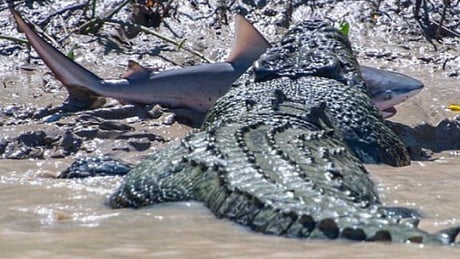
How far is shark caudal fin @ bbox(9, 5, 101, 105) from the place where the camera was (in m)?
6.81

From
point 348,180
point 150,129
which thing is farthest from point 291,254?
point 150,129

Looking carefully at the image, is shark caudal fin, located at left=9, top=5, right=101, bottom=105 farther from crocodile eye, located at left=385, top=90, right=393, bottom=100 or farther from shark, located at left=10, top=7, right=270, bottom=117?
Result: crocodile eye, located at left=385, top=90, right=393, bottom=100

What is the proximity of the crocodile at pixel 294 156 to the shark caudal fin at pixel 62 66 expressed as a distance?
108 cm

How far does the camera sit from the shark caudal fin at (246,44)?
683 cm

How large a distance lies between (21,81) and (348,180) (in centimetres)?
392

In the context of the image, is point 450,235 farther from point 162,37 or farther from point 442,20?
point 442,20

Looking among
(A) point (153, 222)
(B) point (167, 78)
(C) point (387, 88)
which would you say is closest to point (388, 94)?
(C) point (387, 88)

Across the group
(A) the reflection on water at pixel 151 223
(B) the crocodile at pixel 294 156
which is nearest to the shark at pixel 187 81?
(B) the crocodile at pixel 294 156

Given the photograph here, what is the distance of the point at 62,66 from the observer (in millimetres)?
6844

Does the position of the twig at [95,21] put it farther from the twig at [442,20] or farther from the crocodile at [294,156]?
the twig at [442,20]

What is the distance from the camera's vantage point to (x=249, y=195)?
150 inches

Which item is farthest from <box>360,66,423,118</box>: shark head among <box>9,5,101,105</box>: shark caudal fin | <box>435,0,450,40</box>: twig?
<box>435,0,450,40</box>: twig

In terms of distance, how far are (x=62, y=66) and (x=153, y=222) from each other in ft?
10.00

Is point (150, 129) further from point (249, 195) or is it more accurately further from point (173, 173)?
point (249, 195)
